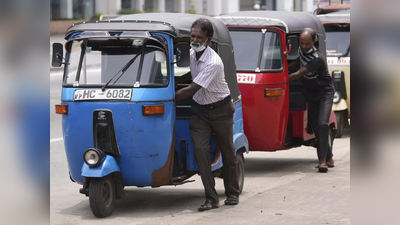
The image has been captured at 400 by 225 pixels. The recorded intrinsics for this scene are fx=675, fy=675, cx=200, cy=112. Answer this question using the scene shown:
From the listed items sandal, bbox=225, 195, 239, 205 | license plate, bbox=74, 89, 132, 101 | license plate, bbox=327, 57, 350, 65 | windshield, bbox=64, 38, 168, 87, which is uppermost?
windshield, bbox=64, 38, 168, 87

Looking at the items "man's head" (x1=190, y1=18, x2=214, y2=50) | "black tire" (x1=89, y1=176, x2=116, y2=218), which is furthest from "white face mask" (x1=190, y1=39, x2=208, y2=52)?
"black tire" (x1=89, y1=176, x2=116, y2=218)

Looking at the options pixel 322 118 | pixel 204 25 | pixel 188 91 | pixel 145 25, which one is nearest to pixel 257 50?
pixel 322 118

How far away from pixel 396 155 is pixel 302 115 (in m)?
7.68

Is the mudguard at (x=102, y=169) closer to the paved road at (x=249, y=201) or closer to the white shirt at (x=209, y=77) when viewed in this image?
the paved road at (x=249, y=201)

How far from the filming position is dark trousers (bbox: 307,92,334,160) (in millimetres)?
9461

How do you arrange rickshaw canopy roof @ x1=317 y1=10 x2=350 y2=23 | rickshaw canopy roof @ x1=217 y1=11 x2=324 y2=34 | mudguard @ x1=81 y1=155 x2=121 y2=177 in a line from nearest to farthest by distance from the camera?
mudguard @ x1=81 y1=155 x2=121 y2=177
rickshaw canopy roof @ x1=217 y1=11 x2=324 y2=34
rickshaw canopy roof @ x1=317 y1=10 x2=350 y2=23

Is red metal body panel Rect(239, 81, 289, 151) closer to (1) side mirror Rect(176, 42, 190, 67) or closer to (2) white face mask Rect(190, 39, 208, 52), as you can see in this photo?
(1) side mirror Rect(176, 42, 190, 67)

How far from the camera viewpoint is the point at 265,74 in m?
9.19

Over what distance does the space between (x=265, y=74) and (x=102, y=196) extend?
3545 millimetres

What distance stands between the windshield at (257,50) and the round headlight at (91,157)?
11.6 feet

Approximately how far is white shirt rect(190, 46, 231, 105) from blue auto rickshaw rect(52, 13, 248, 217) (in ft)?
0.72

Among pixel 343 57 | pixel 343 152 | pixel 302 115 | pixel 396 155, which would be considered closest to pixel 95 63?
pixel 302 115

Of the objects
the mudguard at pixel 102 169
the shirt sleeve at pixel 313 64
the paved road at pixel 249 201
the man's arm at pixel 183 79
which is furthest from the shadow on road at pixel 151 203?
the shirt sleeve at pixel 313 64

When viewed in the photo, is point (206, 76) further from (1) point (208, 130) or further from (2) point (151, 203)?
(2) point (151, 203)
